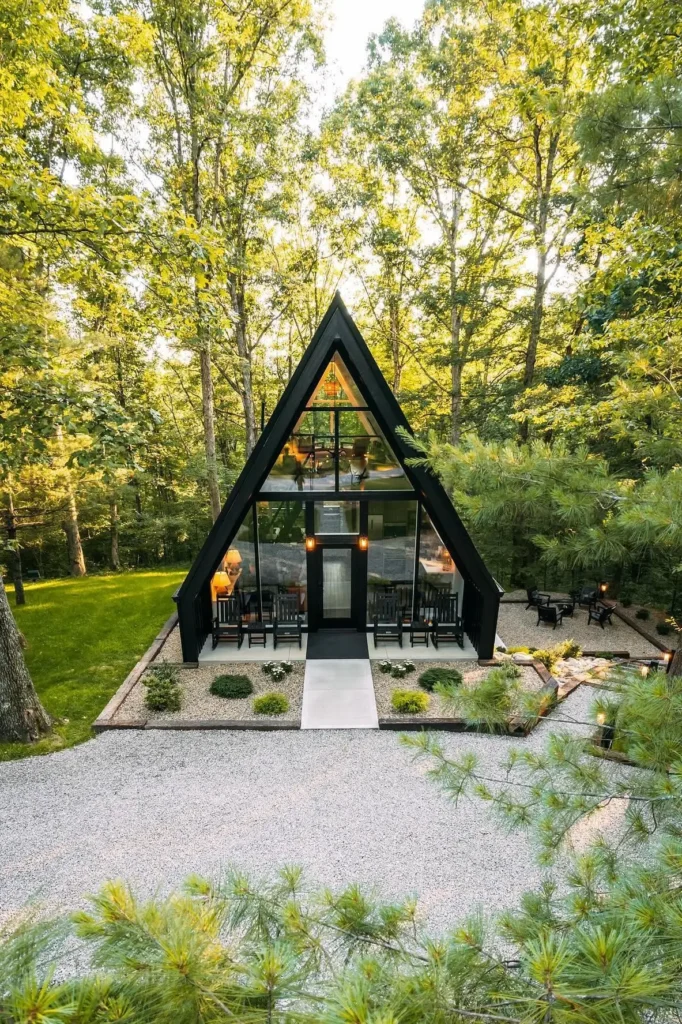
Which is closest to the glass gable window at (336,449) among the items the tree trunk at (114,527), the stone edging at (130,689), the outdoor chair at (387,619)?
the outdoor chair at (387,619)

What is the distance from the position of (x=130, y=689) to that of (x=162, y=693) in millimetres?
1030

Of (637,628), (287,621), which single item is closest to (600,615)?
(637,628)

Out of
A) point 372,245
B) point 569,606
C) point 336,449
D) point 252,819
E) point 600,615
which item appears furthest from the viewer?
point 372,245

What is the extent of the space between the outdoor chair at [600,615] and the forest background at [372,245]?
1235mm

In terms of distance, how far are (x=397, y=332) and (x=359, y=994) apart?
17.9 metres

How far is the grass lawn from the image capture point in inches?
286

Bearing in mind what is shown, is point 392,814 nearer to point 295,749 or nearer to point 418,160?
point 295,749

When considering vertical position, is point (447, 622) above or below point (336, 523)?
below

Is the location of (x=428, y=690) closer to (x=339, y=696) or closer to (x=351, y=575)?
(x=339, y=696)

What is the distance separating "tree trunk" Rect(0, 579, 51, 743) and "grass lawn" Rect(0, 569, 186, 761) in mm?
186

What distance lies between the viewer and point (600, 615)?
1057 centimetres

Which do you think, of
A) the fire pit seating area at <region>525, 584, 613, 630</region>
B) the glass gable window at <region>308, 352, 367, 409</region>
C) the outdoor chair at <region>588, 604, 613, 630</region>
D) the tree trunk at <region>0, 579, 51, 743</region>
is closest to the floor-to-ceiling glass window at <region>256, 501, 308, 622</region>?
the glass gable window at <region>308, 352, 367, 409</region>

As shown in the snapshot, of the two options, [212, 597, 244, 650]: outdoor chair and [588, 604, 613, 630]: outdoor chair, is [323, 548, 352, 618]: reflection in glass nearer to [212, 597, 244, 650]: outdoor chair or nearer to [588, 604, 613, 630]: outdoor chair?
[212, 597, 244, 650]: outdoor chair

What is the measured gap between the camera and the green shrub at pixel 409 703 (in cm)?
713
